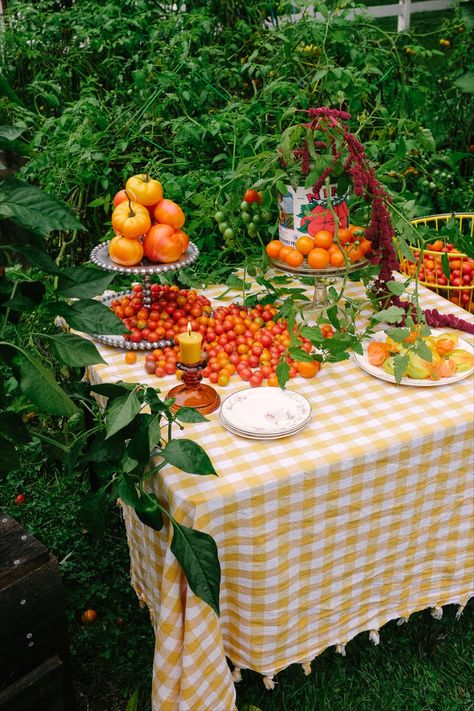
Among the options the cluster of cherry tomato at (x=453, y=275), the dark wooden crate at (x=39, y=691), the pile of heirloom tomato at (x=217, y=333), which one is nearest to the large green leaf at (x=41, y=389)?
the pile of heirloom tomato at (x=217, y=333)

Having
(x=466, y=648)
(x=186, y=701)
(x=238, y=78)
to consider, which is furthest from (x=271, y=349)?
(x=238, y=78)

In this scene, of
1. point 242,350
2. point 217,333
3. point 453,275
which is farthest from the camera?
point 453,275

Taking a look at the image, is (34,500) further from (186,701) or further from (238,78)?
(238,78)

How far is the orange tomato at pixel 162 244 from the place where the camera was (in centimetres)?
188

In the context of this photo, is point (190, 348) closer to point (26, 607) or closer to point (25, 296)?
point (25, 296)

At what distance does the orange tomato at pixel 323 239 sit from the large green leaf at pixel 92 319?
0.77m

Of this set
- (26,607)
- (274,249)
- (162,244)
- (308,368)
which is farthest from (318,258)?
(26,607)

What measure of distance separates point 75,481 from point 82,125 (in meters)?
1.54

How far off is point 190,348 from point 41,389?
467 mm

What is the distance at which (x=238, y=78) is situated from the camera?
3377mm

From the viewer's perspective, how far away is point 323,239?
1.86 meters

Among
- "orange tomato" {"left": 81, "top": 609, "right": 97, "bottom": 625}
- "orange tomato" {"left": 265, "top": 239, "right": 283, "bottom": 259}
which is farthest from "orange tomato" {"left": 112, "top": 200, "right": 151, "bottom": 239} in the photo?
"orange tomato" {"left": 81, "top": 609, "right": 97, "bottom": 625}

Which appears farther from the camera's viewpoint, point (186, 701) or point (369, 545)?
point (369, 545)

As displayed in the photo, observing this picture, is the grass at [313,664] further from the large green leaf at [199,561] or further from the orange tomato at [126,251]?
the orange tomato at [126,251]
